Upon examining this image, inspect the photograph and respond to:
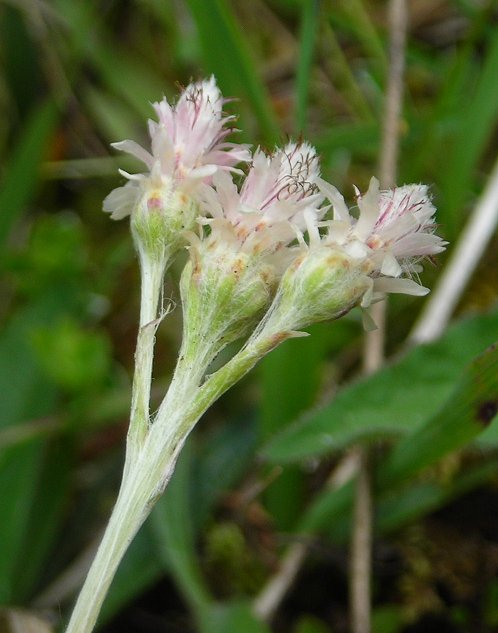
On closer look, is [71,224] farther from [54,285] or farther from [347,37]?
[347,37]

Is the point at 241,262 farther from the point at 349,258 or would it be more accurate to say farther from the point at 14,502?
the point at 14,502

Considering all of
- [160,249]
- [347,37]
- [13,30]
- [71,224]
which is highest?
[13,30]

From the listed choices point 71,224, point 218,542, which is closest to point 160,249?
point 218,542

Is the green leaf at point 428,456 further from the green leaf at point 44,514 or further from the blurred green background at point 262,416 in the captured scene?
the green leaf at point 44,514

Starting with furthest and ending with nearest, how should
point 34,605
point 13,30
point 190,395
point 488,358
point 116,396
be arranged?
point 13,30 < point 116,396 < point 34,605 < point 488,358 < point 190,395

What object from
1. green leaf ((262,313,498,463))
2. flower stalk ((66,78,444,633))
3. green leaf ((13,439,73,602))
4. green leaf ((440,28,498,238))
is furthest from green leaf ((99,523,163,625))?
green leaf ((440,28,498,238))

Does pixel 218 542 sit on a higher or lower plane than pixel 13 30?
lower

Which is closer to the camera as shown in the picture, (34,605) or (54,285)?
(34,605)
